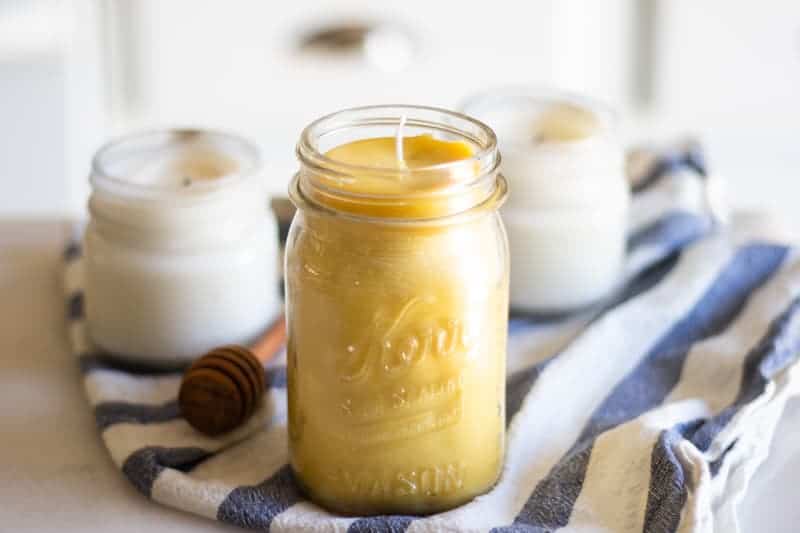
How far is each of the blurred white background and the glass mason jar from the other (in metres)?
1.06

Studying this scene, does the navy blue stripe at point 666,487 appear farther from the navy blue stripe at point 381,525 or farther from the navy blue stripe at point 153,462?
the navy blue stripe at point 153,462

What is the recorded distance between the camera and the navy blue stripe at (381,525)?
1.91 feet

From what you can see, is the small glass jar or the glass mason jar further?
the small glass jar

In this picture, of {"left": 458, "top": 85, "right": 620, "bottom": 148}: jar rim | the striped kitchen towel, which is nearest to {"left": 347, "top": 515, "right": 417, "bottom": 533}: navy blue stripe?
the striped kitchen towel

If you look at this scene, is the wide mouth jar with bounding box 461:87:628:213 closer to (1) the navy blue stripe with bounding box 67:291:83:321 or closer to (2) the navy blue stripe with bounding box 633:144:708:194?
(2) the navy blue stripe with bounding box 633:144:708:194

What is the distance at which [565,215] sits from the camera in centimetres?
81

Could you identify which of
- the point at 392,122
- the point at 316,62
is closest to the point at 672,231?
the point at 392,122

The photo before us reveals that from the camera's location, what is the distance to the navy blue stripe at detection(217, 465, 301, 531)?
597mm

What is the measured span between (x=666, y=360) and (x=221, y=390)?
27cm

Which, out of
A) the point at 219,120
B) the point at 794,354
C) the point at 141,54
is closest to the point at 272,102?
the point at 219,120

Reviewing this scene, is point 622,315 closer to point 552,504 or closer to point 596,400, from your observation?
point 596,400

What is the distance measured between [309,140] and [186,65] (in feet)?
3.66

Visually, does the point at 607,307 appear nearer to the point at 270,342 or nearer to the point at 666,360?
the point at 666,360

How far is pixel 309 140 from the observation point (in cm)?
61
